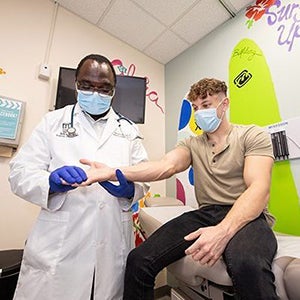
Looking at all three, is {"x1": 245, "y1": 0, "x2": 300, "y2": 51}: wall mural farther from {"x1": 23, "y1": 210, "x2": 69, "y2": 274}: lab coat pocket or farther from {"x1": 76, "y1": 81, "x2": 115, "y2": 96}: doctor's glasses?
{"x1": 23, "y1": 210, "x2": 69, "y2": 274}: lab coat pocket

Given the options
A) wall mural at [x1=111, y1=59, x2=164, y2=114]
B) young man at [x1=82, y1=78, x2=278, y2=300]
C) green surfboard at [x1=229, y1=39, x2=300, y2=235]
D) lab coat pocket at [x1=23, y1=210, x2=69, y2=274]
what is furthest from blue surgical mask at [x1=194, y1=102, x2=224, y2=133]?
wall mural at [x1=111, y1=59, x2=164, y2=114]

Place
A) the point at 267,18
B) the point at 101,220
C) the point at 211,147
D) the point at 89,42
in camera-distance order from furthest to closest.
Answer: the point at 89,42 < the point at 267,18 < the point at 211,147 < the point at 101,220

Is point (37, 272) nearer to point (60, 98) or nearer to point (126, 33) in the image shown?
point (60, 98)

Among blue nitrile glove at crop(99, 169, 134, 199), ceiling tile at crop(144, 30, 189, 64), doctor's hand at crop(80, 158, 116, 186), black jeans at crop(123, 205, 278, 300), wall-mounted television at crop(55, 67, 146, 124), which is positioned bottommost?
black jeans at crop(123, 205, 278, 300)

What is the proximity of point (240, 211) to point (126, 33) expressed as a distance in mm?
1944

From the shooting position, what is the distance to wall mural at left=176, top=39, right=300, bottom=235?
1.27 m

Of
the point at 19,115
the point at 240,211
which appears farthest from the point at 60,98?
the point at 240,211

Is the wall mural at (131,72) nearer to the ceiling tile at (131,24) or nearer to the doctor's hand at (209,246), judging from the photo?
the ceiling tile at (131,24)

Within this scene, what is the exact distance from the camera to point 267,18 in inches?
61.3

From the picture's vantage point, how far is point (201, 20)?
1.90m

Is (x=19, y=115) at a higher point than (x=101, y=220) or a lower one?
higher

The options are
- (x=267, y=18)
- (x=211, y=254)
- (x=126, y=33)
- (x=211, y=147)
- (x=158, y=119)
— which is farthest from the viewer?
(x=158, y=119)

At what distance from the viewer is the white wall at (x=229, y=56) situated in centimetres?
135

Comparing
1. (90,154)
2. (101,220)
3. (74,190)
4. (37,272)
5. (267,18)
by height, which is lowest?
(37,272)
